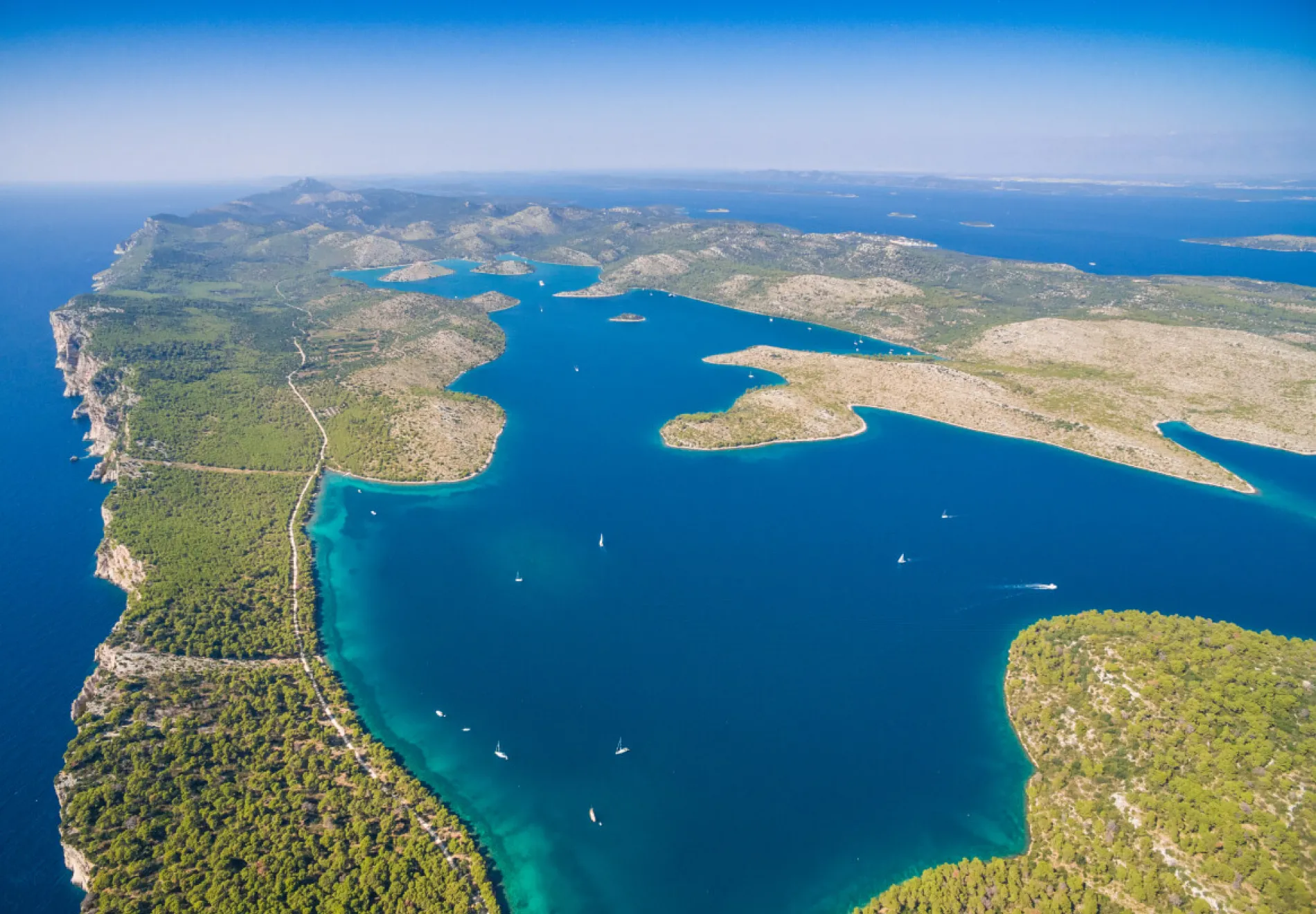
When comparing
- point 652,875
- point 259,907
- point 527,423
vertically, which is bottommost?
point 652,875

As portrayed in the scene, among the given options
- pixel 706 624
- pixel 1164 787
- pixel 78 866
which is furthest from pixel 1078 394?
pixel 78 866

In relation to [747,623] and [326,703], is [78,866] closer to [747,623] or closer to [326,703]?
[326,703]

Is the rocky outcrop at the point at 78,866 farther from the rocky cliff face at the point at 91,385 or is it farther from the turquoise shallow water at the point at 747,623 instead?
the rocky cliff face at the point at 91,385

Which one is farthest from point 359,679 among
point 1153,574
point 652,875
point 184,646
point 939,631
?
point 1153,574

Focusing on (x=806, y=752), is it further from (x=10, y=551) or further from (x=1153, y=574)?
(x=10, y=551)

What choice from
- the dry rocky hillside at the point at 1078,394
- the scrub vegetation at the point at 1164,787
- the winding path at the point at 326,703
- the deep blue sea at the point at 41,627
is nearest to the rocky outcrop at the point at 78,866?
the deep blue sea at the point at 41,627
